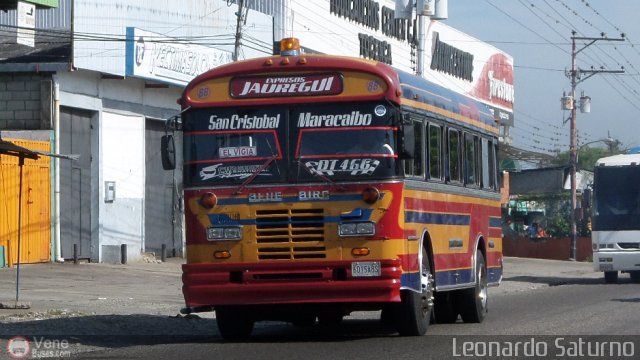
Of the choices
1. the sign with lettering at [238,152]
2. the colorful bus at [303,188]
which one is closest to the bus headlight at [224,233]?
the colorful bus at [303,188]

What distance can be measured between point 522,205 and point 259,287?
5265 centimetres

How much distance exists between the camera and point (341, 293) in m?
13.3

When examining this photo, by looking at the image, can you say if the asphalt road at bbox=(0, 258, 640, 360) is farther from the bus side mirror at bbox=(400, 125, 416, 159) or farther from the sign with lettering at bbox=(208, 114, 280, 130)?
the sign with lettering at bbox=(208, 114, 280, 130)

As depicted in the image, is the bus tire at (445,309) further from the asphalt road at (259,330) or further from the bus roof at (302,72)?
the bus roof at (302,72)

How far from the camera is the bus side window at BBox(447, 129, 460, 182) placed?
52.6ft

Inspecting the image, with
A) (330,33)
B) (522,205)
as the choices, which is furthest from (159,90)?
(522,205)

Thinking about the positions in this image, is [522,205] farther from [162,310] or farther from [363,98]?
[363,98]

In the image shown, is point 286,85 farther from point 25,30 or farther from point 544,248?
point 544,248

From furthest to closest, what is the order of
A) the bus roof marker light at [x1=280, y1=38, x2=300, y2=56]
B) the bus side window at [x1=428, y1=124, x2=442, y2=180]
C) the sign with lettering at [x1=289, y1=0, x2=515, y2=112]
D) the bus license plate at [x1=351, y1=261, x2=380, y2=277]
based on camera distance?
the sign with lettering at [x1=289, y1=0, x2=515, y2=112]
the bus side window at [x1=428, y1=124, x2=442, y2=180]
the bus roof marker light at [x1=280, y1=38, x2=300, y2=56]
the bus license plate at [x1=351, y1=261, x2=380, y2=277]

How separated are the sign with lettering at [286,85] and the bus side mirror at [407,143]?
879 mm

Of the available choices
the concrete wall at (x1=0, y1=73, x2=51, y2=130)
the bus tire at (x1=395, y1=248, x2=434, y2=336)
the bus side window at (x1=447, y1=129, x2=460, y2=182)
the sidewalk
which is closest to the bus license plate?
the bus tire at (x1=395, y1=248, x2=434, y2=336)

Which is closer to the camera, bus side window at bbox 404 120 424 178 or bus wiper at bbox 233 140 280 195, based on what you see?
bus wiper at bbox 233 140 280 195

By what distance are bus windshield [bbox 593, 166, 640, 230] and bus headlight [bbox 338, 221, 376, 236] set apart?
2002 cm

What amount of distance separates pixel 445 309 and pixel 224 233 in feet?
16.5
